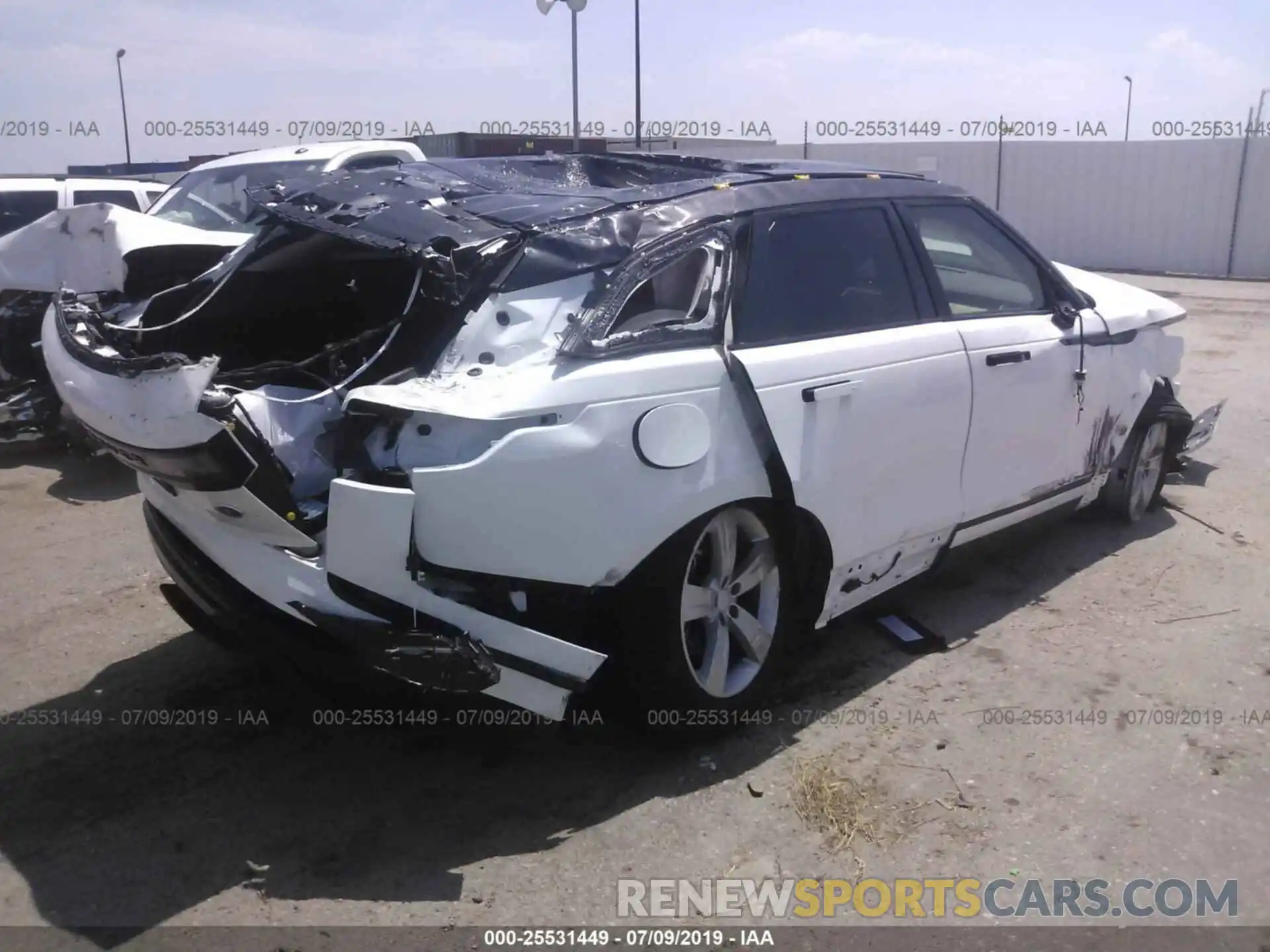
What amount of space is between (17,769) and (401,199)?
2171 mm

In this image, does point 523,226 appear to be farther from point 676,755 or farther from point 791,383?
point 676,755

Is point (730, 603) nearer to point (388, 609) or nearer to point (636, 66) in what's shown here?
point (388, 609)

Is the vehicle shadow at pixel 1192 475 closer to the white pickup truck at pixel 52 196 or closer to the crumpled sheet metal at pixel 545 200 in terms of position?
the crumpled sheet metal at pixel 545 200

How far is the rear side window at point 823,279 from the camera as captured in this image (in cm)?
369

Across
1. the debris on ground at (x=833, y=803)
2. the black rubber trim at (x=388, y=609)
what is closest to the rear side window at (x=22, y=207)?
the black rubber trim at (x=388, y=609)

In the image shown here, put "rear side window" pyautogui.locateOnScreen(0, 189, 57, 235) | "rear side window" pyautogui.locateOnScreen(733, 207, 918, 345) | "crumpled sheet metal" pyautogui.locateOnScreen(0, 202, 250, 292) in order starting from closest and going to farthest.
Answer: "rear side window" pyautogui.locateOnScreen(733, 207, 918, 345) → "crumpled sheet metal" pyautogui.locateOnScreen(0, 202, 250, 292) → "rear side window" pyautogui.locateOnScreen(0, 189, 57, 235)

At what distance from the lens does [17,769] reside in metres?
3.54

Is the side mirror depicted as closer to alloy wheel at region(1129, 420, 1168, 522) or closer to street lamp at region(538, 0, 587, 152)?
alloy wheel at region(1129, 420, 1168, 522)

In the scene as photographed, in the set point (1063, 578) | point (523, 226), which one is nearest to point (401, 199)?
point (523, 226)

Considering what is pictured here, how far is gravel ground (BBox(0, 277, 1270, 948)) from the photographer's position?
9.93 feet

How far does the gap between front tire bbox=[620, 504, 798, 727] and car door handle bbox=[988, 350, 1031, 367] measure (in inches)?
49.7

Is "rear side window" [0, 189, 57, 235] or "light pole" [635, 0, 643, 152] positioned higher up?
"light pole" [635, 0, 643, 152]

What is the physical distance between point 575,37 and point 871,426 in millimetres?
11667

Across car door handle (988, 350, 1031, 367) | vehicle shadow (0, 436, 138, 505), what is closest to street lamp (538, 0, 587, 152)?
vehicle shadow (0, 436, 138, 505)
